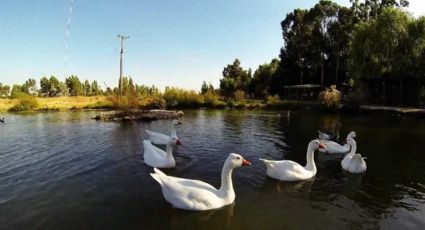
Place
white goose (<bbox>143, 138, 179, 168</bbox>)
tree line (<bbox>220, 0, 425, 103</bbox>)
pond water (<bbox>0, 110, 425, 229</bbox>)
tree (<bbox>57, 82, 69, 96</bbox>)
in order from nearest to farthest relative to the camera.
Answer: pond water (<bbox>0, 110, 425, 229</bbox>), white goose (<bbox>143, 138, 179, 168</bbox>), tree line (<bbox>220, 0, 425, 103</bbox>), tree (<bbox>57, 82, 69, 96</bbox>)

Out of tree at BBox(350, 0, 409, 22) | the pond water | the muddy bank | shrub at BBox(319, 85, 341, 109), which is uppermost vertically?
tree at BBox(350, 0, 409, 22)

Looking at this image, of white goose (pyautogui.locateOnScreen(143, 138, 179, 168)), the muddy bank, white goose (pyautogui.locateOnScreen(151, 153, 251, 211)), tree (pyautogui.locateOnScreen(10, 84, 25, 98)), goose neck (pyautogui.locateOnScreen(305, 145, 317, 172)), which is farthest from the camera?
tree (pyautogui.locateOnScreen(10, 84, 25, 98))

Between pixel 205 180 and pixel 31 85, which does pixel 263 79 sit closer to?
pixel 205 180

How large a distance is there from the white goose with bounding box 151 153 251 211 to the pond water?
0.23 metres

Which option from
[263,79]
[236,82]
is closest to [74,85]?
[236,82]

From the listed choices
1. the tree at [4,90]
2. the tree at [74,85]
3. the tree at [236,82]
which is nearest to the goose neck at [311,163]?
the tree at [236,82]

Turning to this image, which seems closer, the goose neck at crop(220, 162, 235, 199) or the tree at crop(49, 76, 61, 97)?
the goose neck at crop(220, 162, 235, 199)

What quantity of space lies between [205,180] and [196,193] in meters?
3.01

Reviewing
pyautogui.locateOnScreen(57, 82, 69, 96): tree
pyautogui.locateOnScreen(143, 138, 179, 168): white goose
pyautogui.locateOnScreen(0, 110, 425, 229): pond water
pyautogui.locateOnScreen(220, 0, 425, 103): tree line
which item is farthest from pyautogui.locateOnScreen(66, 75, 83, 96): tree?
pyautogui.locateOnScreen(143, 138, 179, 168): white goose

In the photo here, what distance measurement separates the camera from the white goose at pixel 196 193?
8.73 m

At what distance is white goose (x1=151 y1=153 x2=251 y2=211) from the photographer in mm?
8734

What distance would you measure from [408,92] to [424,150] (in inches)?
1218

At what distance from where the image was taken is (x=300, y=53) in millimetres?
68125

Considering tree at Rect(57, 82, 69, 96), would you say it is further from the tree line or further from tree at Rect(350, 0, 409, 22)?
tree at Rect(350, 0, 409, 22)
